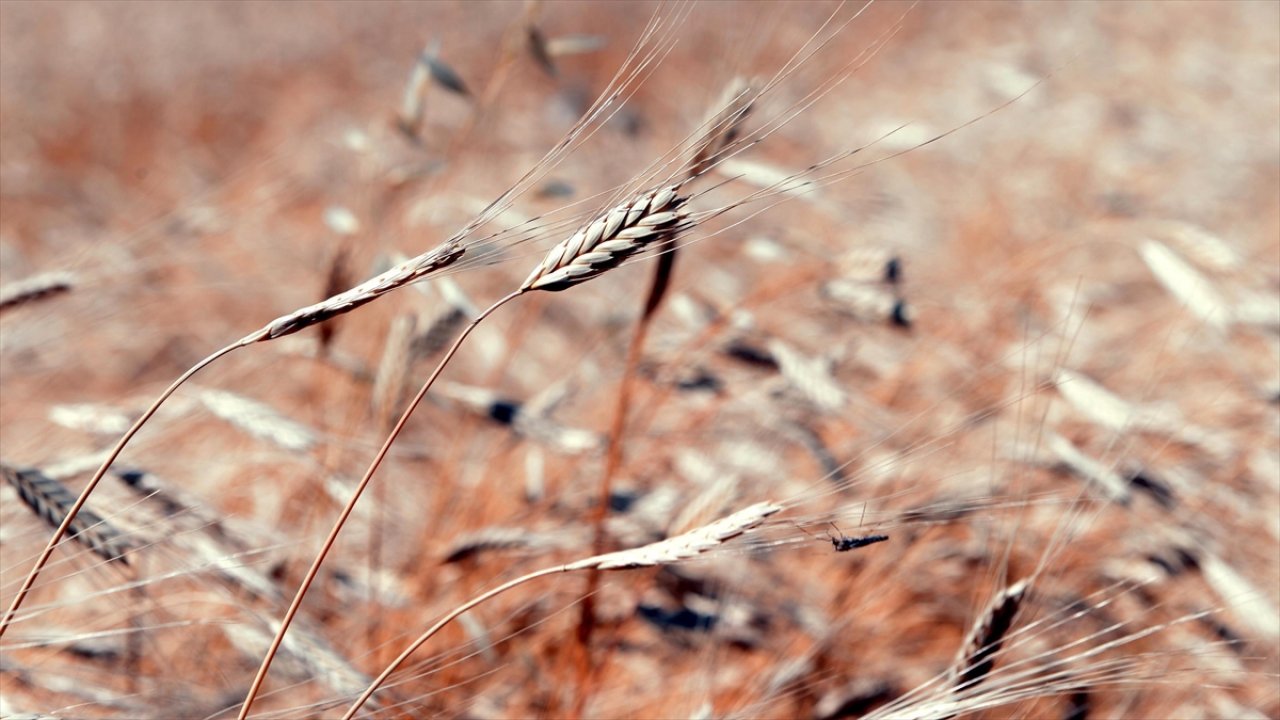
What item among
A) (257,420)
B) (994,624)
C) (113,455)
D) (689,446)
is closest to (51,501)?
(113,455)

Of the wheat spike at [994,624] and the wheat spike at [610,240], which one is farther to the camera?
Answer: the wheat spike at [994,624]

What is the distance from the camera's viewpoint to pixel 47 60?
195 inches

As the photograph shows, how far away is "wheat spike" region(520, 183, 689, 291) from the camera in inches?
28.4

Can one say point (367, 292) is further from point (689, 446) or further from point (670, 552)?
point (689, 446)

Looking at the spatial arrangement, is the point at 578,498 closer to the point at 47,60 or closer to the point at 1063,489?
the point at 1063,489

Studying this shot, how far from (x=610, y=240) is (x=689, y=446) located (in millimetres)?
1308

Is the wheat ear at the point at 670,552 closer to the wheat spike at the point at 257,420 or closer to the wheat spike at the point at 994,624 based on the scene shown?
the wheat spike at the point at 994,624

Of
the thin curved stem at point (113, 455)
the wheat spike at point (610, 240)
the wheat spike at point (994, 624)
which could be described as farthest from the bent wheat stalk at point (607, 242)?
the wheat spike at point (994, 624)

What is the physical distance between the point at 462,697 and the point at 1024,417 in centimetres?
114

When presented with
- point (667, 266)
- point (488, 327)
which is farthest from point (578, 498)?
point (488, 327)

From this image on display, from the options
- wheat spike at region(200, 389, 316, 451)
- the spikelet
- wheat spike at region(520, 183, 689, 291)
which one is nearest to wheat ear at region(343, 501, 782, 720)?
the spikelet

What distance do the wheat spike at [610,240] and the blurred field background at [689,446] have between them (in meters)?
0.05

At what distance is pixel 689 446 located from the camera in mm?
2008

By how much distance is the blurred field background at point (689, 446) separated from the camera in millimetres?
1169
